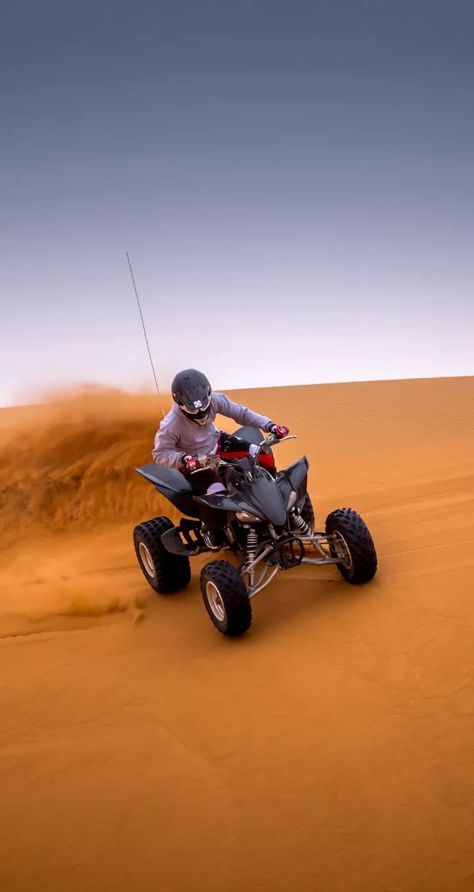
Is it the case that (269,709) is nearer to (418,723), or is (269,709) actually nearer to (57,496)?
(418,723)

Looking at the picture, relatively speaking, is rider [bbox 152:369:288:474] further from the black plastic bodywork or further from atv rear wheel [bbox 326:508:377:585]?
atv rear wheel [bbox 326:508:377:585]

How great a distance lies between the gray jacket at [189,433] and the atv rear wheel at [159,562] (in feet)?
2.35

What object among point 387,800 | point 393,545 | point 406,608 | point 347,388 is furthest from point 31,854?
point 347,388

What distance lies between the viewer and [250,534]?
5.01 m

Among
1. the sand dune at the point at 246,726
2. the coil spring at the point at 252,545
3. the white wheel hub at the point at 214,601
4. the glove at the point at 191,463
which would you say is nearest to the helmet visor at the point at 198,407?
the glove at the point at 191,463

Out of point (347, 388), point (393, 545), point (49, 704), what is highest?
point (49, 704)

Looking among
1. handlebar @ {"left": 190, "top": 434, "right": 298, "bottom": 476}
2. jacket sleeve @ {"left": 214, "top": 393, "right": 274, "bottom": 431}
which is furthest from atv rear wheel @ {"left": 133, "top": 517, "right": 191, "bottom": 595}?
jacket sleeve @ {"left": 214, "top": 393, "right": 274, "bottom": 431}

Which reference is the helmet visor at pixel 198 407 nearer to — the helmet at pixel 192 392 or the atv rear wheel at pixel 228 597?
the helmet at pixel 192 392

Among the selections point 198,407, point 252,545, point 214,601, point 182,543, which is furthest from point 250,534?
point 198,407

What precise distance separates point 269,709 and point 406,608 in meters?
1.53

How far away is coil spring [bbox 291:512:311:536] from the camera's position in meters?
5.09

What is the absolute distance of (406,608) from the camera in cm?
489

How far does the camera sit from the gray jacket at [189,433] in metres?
5.56

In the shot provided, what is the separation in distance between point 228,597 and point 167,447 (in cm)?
164
